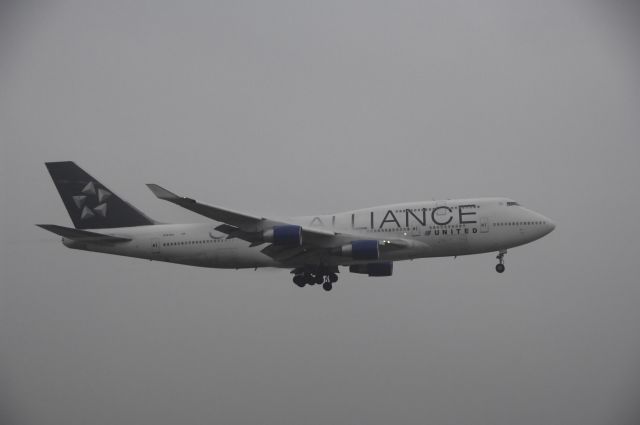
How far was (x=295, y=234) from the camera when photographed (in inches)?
1789

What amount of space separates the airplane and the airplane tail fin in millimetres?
257

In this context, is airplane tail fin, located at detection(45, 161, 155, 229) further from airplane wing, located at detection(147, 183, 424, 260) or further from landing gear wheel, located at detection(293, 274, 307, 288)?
landing gear wheel, located at detection(293, 274, 307, 288)

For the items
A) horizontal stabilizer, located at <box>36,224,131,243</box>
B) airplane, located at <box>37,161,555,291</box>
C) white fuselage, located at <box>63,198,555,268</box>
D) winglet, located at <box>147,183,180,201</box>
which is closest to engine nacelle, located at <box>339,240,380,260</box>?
airplane, located at <box>37,161,555,291</box>

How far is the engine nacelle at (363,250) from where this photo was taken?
1799 inches

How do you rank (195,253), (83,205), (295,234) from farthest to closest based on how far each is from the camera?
(83,205)
(195,253)
(295,234)

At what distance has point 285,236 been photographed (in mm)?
45406

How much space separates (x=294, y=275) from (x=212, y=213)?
8.39m

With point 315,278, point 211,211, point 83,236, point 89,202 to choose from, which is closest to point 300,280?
point 315,278

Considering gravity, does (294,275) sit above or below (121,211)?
below

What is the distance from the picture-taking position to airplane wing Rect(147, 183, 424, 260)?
45062mm

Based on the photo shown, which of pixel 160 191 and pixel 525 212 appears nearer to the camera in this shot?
pixel 160 191

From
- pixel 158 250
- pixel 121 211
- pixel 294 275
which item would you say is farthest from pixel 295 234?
pixel 121 211

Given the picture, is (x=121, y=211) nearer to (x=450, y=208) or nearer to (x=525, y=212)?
A: (x=450, y=208)

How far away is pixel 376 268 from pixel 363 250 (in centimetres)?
584
